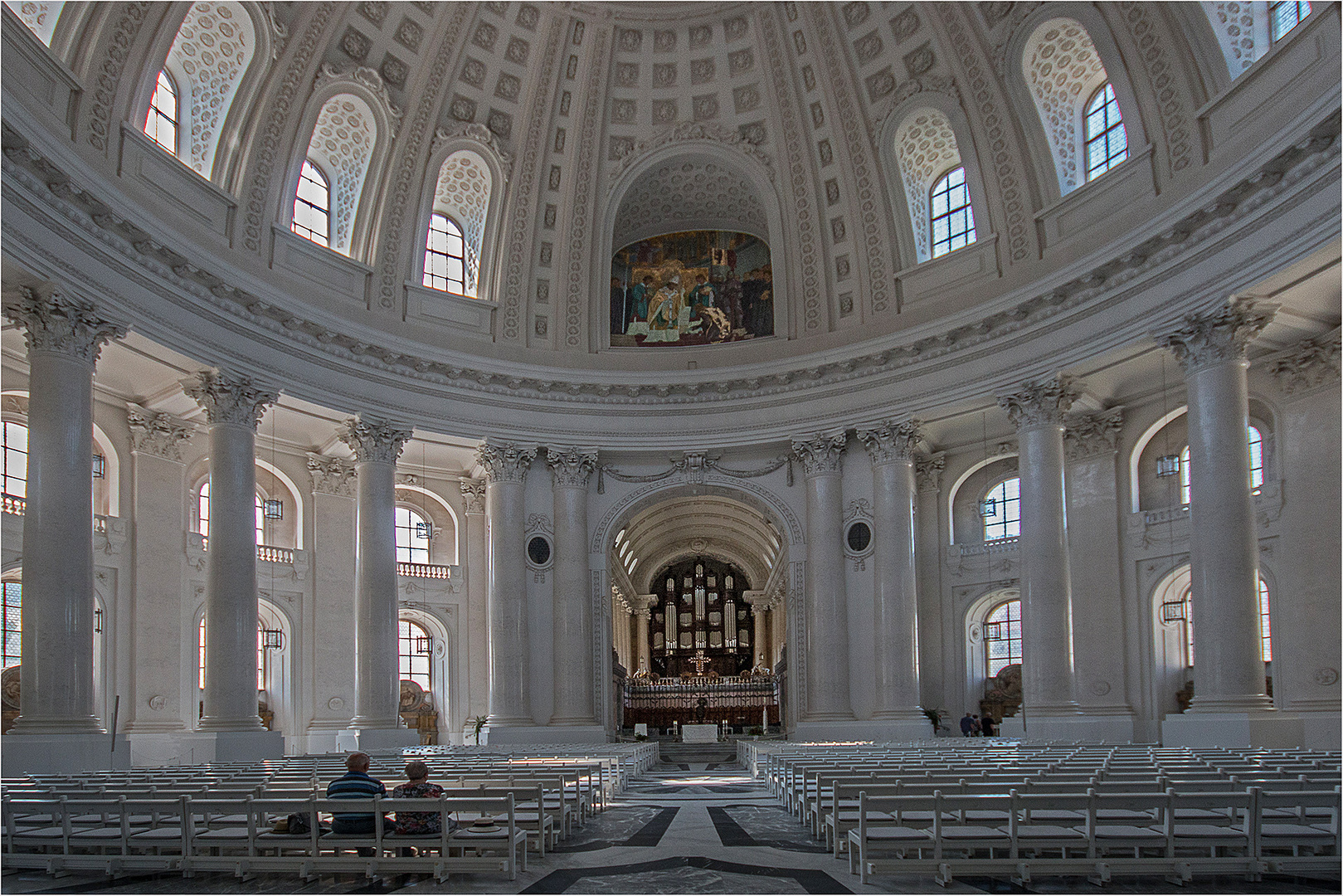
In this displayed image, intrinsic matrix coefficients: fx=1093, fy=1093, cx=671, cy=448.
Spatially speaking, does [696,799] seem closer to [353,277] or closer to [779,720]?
[353,277]

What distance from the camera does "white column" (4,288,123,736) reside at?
64.4ft

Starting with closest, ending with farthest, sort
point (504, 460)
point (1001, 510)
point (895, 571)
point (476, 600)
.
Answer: point (895, 571) → point (504, 460) → point (1001, 510) → point (476, 600)

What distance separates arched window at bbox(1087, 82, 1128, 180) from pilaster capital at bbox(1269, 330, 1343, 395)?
6.24 meters

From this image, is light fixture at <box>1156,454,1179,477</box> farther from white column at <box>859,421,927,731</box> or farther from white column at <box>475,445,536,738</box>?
white column at <box>475,445,536,738</box>

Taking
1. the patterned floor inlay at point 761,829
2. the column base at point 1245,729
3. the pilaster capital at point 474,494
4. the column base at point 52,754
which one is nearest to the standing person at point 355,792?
the patterned floor inlay at point 761,829

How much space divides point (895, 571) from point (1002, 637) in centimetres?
572

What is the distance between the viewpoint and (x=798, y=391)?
34062 mm

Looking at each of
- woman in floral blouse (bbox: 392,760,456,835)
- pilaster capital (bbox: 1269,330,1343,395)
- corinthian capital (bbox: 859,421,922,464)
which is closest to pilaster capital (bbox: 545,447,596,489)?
corinthian capital (bbox: 859,421,922,464)

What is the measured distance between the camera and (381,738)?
2873cm

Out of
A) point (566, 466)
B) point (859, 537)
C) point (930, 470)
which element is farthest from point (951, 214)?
point (566, 466)

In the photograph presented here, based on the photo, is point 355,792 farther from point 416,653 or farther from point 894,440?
point 416,653

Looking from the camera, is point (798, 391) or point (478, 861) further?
point (798, 391)

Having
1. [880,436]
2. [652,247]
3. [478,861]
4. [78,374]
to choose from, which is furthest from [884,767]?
[652,247]

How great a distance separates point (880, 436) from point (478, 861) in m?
24.5
